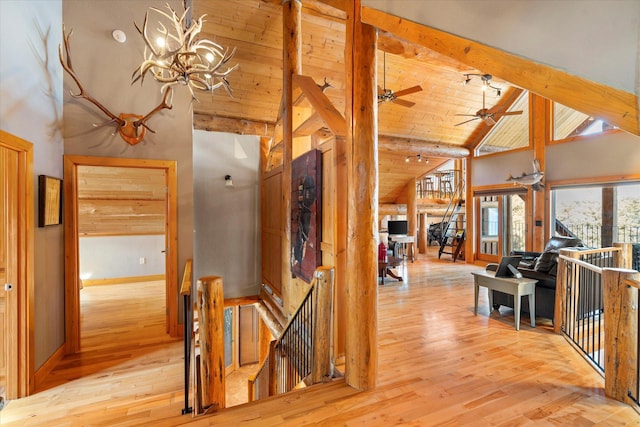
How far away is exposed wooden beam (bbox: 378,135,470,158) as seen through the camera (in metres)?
7.21

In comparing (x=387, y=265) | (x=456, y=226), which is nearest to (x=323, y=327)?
(x=387, y=265)

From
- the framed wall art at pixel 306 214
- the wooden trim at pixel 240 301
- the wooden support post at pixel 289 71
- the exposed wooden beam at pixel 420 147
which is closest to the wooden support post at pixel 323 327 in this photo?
the framed wall art at pixel 306 214

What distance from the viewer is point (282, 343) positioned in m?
3.71

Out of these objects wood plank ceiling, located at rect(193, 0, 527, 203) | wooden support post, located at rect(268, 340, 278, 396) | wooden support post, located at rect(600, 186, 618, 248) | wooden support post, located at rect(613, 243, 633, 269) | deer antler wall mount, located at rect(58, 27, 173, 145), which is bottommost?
wooden support post, located at rect(268, 340, 278, 396)

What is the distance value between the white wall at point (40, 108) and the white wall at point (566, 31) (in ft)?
10.8

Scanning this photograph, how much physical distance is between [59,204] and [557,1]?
4269mm

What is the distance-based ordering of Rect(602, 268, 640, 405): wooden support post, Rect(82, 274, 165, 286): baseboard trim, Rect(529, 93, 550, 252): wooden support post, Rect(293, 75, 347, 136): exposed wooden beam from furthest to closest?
Rect(529, 93, 550, 252): wooden support post
Rect(82, 274, 165, 286): baseboard trim
Rect(293, 75, 347, 136): exposed wooden beam
Rect(602, 268, 640, 405): wooden support post

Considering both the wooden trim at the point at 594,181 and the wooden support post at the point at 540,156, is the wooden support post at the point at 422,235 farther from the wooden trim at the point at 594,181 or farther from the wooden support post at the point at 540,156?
the wooden trim at the point at 594,181

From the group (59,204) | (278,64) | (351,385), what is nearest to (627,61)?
(351,385)

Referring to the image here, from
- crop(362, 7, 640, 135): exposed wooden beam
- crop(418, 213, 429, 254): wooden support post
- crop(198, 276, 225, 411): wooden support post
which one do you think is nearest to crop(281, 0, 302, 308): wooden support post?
crop(198, 276, 225, 411): wooden support post

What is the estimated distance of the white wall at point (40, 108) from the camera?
7.66 ft

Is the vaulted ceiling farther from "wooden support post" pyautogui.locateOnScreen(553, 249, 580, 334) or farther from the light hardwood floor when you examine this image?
the light hardwood floor

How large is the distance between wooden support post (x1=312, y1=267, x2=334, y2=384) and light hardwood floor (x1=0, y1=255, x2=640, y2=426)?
0.17 meters

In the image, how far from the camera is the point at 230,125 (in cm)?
602
